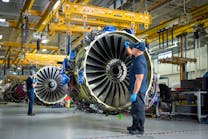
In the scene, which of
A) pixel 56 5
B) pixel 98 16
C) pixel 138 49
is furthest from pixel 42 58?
pixel 138 49

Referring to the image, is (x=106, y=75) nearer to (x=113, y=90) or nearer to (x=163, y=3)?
(x=113, y=90)

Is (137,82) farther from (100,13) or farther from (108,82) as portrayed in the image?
(100,13)

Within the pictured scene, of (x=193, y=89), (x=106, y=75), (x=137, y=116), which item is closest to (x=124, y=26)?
(x=193, y=89)

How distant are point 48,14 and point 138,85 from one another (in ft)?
22.4

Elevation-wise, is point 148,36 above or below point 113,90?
above

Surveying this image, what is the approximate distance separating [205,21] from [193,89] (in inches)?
140

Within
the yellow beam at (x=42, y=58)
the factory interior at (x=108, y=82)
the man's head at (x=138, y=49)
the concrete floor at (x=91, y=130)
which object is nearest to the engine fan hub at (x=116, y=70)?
the factory interior at (x=108, y=82)

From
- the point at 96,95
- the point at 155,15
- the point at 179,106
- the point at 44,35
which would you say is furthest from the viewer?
the point at 155,15

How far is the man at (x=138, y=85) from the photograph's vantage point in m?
4.46

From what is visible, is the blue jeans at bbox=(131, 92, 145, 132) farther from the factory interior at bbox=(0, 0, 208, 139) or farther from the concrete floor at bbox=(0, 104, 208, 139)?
the concrete floor at bbox=(0, 104, 208, 139)

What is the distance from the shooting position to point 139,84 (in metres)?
4.43

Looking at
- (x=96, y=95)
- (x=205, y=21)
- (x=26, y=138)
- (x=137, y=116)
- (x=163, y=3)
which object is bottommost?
(x=26, y=138)

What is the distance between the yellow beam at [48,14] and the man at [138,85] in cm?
478

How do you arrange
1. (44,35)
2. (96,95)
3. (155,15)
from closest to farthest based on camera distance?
(96,95)
(44,35)
(155,15)
